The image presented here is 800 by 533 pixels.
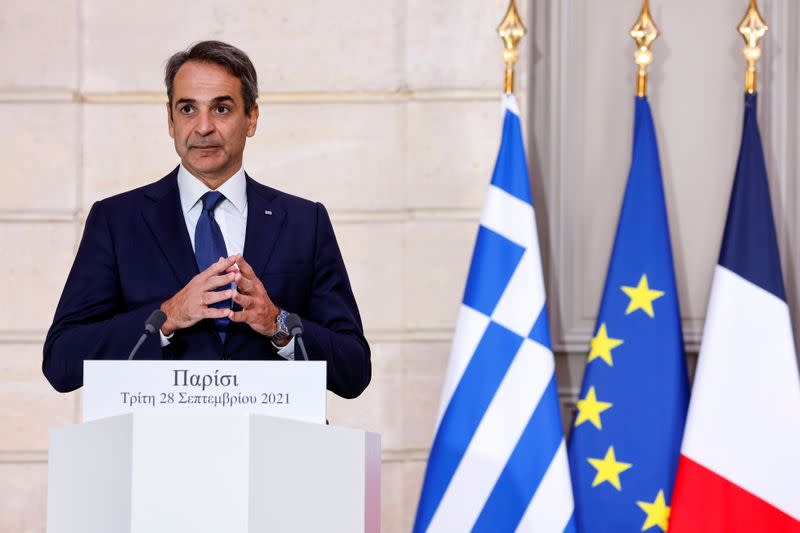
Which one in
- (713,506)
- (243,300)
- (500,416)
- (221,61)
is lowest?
(713,506)

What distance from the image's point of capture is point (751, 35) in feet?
13.9

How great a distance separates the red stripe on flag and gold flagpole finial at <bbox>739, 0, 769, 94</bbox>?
1.43 meters

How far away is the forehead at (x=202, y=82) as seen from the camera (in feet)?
9.67

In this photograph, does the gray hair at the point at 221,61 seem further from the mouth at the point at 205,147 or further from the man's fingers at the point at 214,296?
the man's fingers at the point at 214,296

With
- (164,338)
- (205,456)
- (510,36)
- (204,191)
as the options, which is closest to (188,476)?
(205,456)

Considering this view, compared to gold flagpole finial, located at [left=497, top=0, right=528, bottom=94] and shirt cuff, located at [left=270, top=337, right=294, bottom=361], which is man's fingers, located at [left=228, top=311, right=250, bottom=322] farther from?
gold flagpole finial, located at [left=497, top=0, right=528, bottom=94]

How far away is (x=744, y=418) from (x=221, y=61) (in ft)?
7.24

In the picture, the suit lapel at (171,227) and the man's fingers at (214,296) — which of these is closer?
the man's fingers at (214,296)

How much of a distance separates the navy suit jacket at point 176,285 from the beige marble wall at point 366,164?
4.22ft

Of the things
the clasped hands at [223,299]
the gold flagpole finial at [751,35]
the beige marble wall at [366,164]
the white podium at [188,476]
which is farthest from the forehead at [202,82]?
Result: the gold flagpole finial at [751,35]

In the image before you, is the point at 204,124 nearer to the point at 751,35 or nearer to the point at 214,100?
the point at 214,100

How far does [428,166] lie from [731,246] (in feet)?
3.80

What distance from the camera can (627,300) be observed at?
4172mm

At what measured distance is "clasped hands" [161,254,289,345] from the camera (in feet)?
8.09
